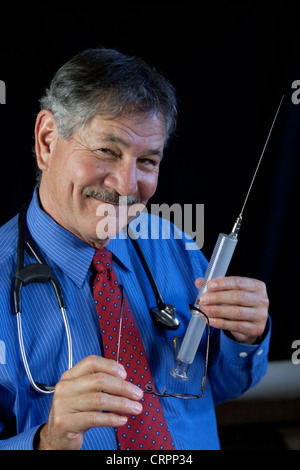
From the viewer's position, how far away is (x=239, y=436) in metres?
2.38

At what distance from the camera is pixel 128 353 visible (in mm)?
1388

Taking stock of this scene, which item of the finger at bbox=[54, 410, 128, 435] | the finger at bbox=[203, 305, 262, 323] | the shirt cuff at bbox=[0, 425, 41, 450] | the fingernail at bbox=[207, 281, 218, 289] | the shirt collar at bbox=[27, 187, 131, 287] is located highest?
the shirt collar at bbox=[27, 187, 131, 287]

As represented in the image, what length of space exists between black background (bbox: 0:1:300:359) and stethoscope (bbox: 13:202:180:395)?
59 cm

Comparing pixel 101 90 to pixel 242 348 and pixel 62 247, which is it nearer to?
pixel 62 247

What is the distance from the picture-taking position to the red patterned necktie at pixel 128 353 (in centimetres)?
132

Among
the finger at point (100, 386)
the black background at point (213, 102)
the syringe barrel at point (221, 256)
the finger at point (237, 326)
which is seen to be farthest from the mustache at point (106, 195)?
the black background at point (213, 102)

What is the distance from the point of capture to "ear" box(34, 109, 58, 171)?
1391 millimetres

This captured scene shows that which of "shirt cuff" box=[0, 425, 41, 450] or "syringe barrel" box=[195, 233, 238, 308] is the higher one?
"syringe barrel" box=[195, 233, 238, 308]

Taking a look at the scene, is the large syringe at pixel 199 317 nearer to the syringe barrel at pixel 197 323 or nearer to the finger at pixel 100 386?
the syringe barrel at pixel 197 323

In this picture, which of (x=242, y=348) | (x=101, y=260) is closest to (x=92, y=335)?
(x=101, y=260)

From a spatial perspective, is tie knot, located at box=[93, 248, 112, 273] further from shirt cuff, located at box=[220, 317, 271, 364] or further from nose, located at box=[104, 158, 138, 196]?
shirt cuff, located at box=[220, 317, 271, 364]

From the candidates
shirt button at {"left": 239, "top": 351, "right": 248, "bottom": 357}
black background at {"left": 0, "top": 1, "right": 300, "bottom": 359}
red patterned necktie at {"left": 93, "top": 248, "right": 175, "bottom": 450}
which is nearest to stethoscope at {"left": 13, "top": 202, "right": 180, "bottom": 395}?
red patterned necktie at {"left": 93, "top": 248, "right": 175, "bottom": 450}

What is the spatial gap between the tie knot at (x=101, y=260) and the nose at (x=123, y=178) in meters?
0.20

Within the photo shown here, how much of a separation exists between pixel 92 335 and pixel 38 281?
0.64ft
